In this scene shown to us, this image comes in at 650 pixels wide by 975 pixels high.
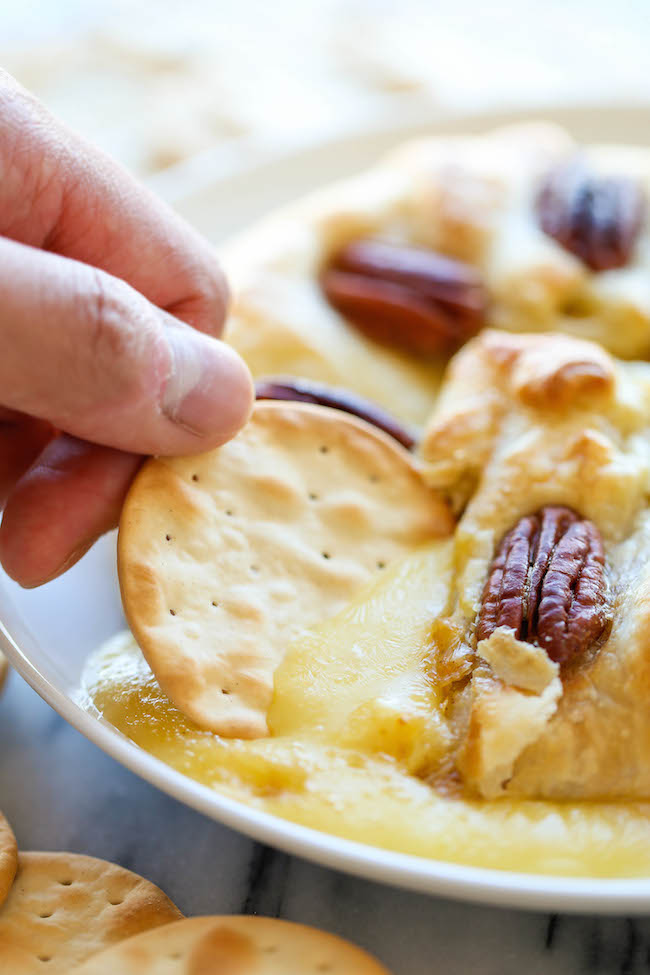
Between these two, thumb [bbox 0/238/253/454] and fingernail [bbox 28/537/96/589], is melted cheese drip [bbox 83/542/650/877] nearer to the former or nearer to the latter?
fingernail [bbox 28/537/96/589]

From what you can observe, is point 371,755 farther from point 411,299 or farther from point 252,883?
point 411,299

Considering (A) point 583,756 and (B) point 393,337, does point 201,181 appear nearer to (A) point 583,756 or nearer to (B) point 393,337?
(B) point 393,337

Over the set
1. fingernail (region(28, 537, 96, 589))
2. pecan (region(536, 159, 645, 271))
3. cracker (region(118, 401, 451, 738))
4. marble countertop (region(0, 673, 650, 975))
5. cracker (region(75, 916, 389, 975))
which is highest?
pecan (region(536, 159, 645, 271))

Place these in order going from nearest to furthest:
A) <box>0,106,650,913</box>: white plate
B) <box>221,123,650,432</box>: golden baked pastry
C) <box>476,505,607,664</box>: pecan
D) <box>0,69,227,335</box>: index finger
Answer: <box>0,106,650,913</box>: white plate → <box>476,505,607,664</box>: pecan → <box>0,69,227,335</box>: index finger → <box>221,123,650,432</box>: golden baked pastry

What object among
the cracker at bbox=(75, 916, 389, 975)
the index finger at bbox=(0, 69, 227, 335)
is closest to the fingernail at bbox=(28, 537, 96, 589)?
the index finger at bbox=(0, 69, 227, 335)

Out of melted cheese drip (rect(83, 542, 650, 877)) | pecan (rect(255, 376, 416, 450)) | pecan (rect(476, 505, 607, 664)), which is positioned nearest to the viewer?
melted cheese drip (rect(83, 542, 650, 877))

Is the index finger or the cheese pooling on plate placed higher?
the index finger
